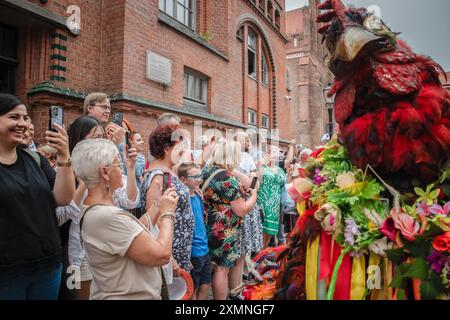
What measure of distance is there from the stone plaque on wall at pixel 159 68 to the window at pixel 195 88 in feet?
4.50

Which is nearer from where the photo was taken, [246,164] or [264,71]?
[246,164]

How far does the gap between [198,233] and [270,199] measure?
233 cm


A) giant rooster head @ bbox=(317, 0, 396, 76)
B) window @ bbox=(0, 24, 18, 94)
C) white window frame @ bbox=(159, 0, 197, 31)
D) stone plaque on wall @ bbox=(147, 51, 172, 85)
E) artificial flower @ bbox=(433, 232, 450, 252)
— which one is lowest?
artificial flower @ bbox=(433, 232, 450, 252)

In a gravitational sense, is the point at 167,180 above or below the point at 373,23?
below

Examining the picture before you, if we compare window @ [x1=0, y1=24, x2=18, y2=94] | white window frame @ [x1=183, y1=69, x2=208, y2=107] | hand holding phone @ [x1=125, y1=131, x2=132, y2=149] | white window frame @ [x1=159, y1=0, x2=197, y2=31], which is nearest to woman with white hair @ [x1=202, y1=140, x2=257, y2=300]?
hand holding phone @ [x1=125, y1=131, x2=132, y2=149]

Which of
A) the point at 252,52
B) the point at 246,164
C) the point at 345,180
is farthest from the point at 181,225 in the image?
the point at 252,52

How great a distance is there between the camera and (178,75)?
844 cm

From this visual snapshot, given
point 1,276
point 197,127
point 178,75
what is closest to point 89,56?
point 178,75

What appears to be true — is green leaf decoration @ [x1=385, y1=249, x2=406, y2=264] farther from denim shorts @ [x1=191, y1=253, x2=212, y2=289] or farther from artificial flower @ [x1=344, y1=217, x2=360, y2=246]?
denim shorts @ [x1=191, y1=253, x2=212, y2=289]

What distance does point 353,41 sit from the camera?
1106 millimetres

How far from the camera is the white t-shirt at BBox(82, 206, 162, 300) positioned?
1545mm

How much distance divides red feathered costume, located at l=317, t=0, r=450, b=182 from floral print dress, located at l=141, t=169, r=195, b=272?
1.64m

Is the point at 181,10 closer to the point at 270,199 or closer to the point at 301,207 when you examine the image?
the point at 270,199

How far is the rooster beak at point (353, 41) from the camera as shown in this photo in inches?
43.5
